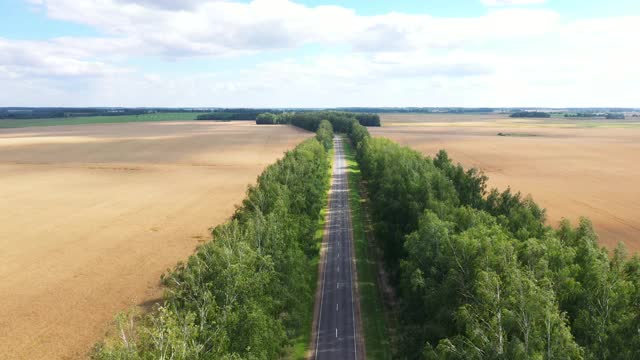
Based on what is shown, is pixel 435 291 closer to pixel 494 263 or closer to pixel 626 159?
pixel 494 263

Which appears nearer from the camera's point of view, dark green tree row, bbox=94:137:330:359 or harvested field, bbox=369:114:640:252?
dark green tree row, bbox=94:137:330:359

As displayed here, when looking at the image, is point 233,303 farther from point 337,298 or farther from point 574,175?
point 574,175

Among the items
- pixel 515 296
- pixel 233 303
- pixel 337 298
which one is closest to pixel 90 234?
pixel 337 298

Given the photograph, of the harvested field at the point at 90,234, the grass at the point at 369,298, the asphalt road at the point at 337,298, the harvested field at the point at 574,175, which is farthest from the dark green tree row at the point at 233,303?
the harvested field at the point at 574,175

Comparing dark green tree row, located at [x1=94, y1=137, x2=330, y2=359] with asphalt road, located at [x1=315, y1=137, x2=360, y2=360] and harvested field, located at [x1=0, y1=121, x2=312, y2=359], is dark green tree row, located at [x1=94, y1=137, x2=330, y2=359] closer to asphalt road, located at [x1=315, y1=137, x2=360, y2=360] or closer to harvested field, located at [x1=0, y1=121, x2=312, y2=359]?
asphalt road, located at [x1=315, y1=137, x2=360, y2=360]

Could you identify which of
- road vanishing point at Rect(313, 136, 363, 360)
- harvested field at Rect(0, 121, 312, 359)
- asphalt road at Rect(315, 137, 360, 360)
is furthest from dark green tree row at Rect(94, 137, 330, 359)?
harvested field at Rect(0, 121, 312, 359)

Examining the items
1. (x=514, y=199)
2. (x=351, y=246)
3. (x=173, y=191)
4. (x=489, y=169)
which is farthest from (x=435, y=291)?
(x=489, y=169)

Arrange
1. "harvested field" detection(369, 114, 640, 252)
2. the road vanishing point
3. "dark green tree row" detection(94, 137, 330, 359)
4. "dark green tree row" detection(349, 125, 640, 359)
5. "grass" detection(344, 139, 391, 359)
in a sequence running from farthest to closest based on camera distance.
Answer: "harvested field" detection(369, 114, 640, 252) → "grass" detection(344, 139, 391, 359) → the road vanishing point → "dark green tree row" detection(94, 137, 330, 359) → "dark green tree row" detection(349, 125, 640, 359)

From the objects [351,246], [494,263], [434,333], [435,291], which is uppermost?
[494,263]
